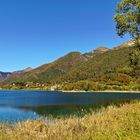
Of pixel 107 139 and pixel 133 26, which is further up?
pixel 133 26

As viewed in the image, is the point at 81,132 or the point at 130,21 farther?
A: the point at 130,21

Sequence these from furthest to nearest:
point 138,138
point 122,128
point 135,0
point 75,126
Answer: point 135,0 → point 75,126 → point 122,128 → point 138,138

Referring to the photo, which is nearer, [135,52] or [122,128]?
[122,128]

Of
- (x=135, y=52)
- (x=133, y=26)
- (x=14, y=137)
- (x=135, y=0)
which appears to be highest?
(x=135, y=0)

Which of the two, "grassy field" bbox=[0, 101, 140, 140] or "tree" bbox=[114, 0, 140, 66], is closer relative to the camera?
"grassy field" bbox=[0, 101, 140, 140]

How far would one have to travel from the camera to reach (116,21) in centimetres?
4853

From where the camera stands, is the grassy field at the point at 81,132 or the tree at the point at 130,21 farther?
the tree at the point at 130,21

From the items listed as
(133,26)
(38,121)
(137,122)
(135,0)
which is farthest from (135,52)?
(137,122)

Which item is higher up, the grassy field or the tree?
the tree

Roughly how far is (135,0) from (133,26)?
3647mm

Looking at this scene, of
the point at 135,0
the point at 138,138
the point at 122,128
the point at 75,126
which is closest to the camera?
the point at 138,138

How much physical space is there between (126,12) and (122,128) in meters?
33.4

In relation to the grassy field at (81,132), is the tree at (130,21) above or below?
above

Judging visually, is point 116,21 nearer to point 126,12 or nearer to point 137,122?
point 126,12
